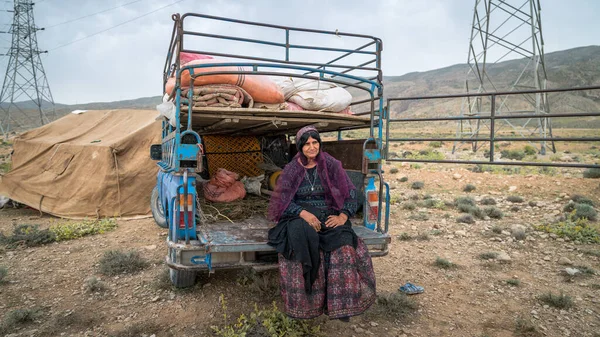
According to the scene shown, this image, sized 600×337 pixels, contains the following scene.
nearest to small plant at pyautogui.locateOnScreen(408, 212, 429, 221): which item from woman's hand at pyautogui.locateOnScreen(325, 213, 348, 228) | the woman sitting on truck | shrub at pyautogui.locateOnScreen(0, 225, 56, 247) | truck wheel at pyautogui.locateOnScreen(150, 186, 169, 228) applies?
the woman sitting on truck

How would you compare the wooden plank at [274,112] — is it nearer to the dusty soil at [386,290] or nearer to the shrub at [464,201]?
the dusty soil at [386,290]

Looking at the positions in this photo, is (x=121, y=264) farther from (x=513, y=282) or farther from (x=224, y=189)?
(x=513, y=282)

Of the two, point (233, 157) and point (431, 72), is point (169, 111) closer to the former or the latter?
point (233, 157)

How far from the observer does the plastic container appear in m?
4.02

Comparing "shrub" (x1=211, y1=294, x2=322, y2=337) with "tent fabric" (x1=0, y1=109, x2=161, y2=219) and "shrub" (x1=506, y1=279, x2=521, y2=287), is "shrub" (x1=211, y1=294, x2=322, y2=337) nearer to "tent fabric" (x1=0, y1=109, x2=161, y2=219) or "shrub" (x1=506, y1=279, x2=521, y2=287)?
"shrub" (x1=506, y1=279, x2=521, y2=287)

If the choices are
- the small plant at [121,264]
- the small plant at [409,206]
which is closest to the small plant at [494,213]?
the small plant at [409,206]

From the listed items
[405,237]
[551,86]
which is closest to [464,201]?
[405,237]

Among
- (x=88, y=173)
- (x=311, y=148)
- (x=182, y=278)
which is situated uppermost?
(x=311, y=148)

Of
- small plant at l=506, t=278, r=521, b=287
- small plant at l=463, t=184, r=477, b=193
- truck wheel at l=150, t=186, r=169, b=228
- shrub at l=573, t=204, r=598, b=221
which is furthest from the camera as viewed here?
small plant at l=463, t=184, r=477, b=193

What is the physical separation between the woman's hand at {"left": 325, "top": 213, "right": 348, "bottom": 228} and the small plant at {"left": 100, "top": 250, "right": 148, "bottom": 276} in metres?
2.87

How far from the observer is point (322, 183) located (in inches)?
134

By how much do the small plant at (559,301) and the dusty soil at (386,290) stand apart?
2.6 inches

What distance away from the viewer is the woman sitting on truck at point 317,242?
2.92m

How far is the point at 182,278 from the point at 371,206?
217cm
